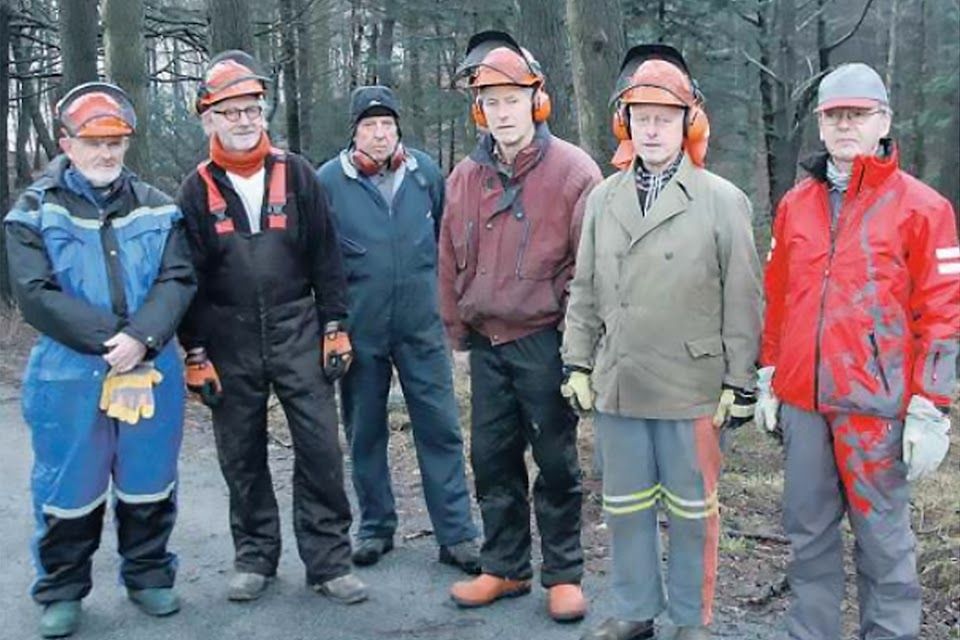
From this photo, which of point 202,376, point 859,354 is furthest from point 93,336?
point 859,354

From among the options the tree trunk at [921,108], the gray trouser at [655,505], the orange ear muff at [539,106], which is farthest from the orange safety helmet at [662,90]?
the tree trunk at [921,108]

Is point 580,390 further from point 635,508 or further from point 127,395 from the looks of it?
point 127,395

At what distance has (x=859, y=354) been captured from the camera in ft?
13.4

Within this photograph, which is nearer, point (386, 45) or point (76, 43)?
point (76, 43)

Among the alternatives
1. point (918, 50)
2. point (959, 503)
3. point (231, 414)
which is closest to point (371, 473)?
point (231, 414)

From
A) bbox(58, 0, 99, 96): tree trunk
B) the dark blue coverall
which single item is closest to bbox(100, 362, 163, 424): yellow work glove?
the dark blue coverall

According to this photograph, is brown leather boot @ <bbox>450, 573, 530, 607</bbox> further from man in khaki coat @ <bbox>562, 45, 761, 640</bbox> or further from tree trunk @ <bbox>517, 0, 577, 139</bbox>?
tree trunk @ <bbox>517, 0, 577, 139</bbox>

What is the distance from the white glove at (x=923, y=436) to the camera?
3963mm

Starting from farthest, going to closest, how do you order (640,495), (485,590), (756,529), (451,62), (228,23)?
(451,62)
(228,23)
(756,529)
(485,590)
(640,495)

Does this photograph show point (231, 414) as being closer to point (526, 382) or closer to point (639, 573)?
point (526, 382)

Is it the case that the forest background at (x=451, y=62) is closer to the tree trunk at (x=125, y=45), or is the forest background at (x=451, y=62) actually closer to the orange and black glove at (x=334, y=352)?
the tree trunk at (x=125, y=45)

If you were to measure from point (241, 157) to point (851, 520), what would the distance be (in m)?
3.07

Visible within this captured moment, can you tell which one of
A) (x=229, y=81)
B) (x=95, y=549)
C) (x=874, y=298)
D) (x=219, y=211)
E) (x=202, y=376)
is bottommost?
(x=95, y=549)

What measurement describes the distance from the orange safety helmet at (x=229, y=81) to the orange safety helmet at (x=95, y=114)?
0.35 metres
